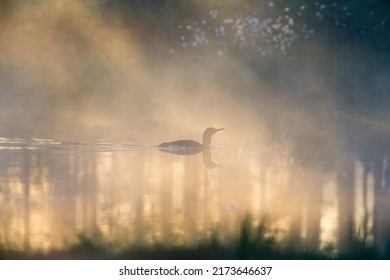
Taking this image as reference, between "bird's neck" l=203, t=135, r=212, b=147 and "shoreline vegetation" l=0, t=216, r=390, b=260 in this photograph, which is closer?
"shoreline vegetation" l=0, t=216, r=390, b=260

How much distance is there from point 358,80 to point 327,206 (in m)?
15.3

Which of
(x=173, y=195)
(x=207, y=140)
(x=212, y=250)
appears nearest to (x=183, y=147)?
(x=207, y=140)

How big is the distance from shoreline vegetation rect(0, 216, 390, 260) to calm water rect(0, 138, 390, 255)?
120 mm

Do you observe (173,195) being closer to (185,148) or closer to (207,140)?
(185,148)

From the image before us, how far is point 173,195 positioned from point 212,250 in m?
2.73

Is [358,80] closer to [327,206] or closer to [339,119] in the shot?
[339,119]

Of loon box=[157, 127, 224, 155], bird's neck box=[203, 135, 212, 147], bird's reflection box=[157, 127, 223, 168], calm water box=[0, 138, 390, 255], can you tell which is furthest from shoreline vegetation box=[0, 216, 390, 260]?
bird's neck box=[203, 135, 212, 147]

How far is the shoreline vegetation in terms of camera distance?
7.58 m

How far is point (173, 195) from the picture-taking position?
10352mm

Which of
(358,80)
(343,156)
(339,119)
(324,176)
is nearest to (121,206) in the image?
(324,176)

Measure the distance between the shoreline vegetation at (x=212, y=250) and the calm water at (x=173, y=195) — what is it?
0.39 feet

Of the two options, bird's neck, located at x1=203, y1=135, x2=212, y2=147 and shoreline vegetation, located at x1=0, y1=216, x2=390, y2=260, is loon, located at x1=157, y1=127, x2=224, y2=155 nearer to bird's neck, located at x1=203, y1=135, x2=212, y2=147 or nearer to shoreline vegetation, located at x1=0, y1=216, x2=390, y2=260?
bird's neck, located at x1=203, y1=135, x2=212, y2=147

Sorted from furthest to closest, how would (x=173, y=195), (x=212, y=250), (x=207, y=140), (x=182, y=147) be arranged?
(x=207, y=140), (x=182, y=147), (x=173, y=195), (x=212, y=250)

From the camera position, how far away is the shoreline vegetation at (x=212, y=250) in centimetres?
758
